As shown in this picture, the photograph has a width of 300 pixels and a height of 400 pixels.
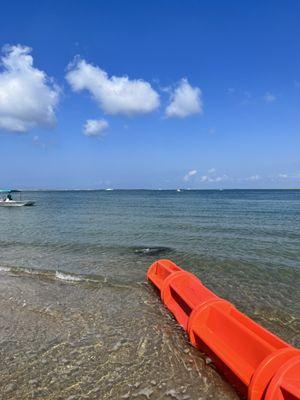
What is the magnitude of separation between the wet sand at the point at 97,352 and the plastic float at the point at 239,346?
406 millimetres

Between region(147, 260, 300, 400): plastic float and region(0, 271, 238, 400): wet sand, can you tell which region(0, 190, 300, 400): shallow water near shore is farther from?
region(147, 260, 300, 400): plastic float

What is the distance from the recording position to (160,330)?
7395mm

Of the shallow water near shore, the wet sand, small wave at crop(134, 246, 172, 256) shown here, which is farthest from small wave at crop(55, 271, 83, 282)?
small wave at crop(134, 246, 172, 256)

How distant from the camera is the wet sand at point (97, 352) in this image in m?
5.30

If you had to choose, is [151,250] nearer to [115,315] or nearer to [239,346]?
[115,315]

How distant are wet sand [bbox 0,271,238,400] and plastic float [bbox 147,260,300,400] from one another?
1.33 feet

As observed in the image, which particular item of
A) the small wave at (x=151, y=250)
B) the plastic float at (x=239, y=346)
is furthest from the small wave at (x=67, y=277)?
the small wave at (x=151, y=250)

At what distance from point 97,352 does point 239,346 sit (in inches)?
110

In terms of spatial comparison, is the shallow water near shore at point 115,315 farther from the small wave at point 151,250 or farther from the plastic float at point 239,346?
the plastic float at point 239,346

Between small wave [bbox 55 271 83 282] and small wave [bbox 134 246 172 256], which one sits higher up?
small wave [bbox 55 271 83 282]

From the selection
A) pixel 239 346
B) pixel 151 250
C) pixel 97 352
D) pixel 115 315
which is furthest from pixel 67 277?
pixel 239 346

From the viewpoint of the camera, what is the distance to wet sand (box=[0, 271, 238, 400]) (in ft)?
17.4

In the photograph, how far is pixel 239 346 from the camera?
5.26m

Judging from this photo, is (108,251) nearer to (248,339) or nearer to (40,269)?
(40,269)
